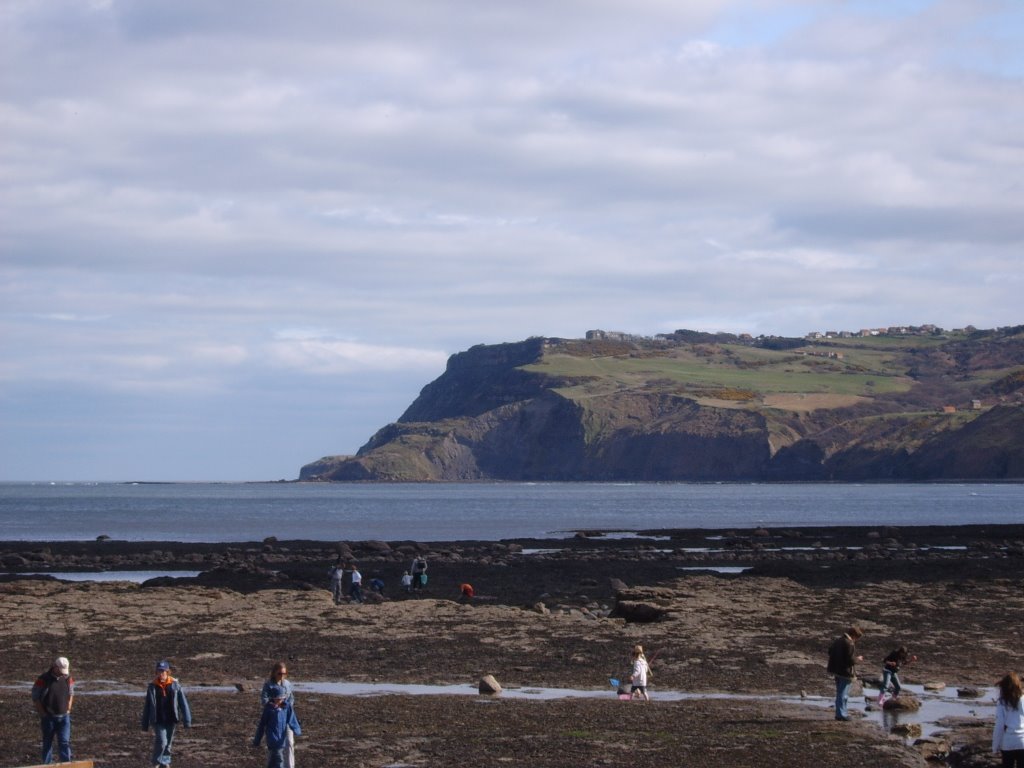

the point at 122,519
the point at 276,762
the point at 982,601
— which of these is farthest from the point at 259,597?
the point at 122,519

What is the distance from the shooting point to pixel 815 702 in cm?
2202

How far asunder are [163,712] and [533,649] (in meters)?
13.4

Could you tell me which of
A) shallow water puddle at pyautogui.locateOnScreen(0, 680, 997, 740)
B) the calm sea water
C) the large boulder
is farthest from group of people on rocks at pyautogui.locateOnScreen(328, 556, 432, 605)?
the calm sea water

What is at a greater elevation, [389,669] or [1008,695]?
[1008,695]

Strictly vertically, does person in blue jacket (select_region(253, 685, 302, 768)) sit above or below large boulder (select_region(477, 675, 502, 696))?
above

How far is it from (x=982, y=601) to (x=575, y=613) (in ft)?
38.7

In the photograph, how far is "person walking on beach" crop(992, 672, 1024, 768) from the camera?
1444 centimetres

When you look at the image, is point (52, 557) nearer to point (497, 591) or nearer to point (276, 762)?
point (497, 591)

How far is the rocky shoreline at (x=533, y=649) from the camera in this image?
18.1 m

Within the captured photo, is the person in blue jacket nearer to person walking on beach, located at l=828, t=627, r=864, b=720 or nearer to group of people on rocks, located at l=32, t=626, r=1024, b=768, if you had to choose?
group of people on rocks, located at l=32, t=626, r=1024, b=768

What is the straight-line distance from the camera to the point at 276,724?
15469 mm

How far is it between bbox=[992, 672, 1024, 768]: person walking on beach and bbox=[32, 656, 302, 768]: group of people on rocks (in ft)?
27.4

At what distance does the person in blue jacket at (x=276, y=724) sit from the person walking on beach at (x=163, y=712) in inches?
47.6

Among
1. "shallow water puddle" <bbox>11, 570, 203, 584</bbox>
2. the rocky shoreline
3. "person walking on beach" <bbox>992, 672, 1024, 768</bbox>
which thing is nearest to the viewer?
"person walking on beach" <bbox>992, 672, 1024, 768</bbox>
